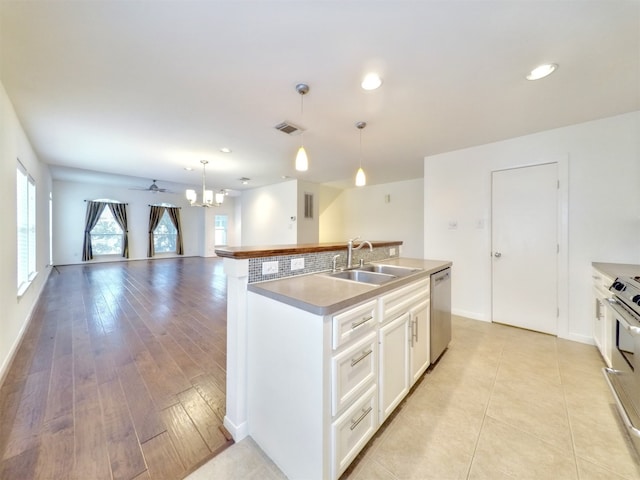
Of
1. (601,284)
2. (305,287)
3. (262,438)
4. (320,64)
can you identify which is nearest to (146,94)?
(320,64)

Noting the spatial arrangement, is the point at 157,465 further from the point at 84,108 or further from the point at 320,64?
the point at 84,108

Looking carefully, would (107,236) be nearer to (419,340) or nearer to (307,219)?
(307,219)

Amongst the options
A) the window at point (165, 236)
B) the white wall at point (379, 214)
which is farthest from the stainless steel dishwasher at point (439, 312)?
the window at point (165, 236)

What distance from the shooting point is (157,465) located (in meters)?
1.31

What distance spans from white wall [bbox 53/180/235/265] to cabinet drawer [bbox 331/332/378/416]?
9963mm

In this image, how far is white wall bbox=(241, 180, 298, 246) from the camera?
20.4 ft

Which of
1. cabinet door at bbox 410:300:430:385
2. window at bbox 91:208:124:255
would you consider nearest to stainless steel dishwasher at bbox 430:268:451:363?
→ cabinet door at bbox 410:300:430:385

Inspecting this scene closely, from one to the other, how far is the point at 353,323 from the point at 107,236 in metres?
10.4

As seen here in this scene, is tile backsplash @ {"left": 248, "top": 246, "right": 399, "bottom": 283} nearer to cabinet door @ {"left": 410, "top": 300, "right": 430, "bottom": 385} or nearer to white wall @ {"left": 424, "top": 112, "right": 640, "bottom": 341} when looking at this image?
cabinet door @ {"left": 410, "top": 300, "right": 430, "bottom": 385}

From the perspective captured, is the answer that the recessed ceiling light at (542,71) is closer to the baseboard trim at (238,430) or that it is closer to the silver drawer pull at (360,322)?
the silver drawer pull at (360,322)

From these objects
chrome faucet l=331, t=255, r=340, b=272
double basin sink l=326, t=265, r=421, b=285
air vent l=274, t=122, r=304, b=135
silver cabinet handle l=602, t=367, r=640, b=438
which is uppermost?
air vent l=274, t=122, r=304, b=135

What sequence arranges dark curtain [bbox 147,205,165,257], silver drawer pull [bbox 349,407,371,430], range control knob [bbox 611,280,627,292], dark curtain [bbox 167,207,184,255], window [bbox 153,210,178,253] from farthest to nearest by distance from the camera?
1. dark curtain [bbox 167,207,184,255]
2. window [bbox 153,210,178,253]
3. dark curtain [bbox 147,205,165,257]
4. range control knob [bbox 611,280,627,292]
5. silver drawer pull [bbox 349,407,371,430]

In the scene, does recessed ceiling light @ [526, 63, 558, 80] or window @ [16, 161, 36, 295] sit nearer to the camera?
recessed ceiling light @ [526, 63, 558, 80]

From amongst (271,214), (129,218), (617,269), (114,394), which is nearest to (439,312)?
(617,269)
